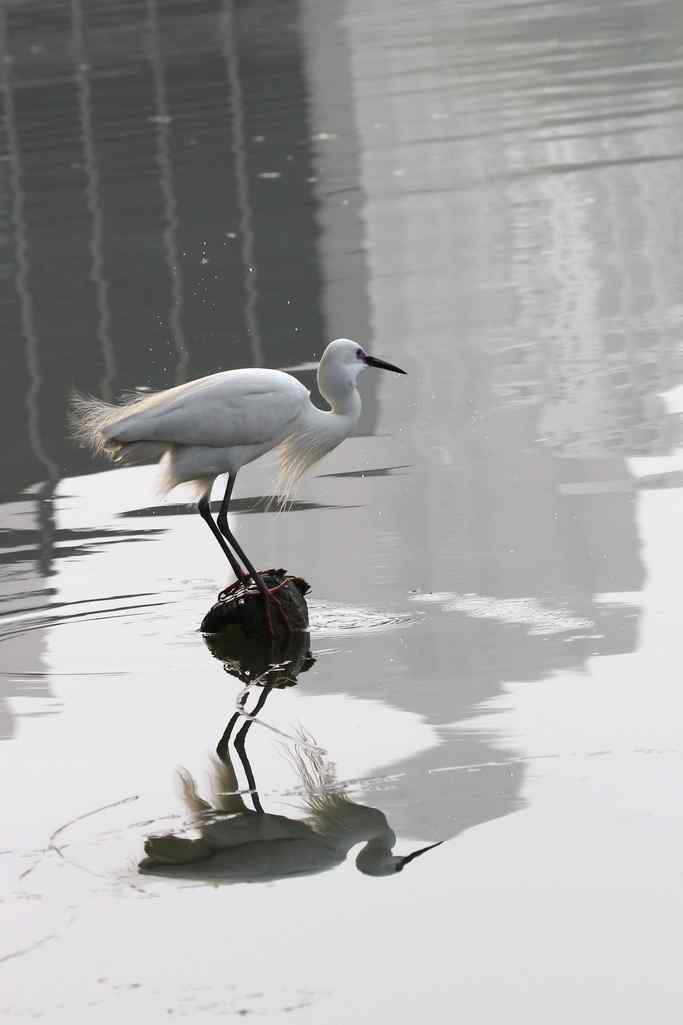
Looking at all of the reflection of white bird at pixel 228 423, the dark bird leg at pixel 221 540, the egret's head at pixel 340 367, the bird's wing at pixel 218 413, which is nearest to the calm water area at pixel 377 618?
the dark bird leg at pixel 221 540

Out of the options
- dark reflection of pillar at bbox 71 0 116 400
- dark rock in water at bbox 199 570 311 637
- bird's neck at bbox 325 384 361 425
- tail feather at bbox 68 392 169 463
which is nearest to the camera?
dark rock in water at bbox 199 570 311 637

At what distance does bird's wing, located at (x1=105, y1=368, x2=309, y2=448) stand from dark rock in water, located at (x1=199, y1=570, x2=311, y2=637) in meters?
0.52

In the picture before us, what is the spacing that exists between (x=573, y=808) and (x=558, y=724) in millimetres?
625

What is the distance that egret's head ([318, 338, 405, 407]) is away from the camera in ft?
23.7

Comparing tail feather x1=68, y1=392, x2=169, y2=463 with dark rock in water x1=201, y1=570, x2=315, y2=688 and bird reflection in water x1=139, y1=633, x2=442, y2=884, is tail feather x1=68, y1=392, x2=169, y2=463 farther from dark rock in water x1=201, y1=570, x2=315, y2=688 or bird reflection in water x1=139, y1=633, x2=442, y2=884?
bird reflection in water x1=139, y1=633, x2=442, y2=884

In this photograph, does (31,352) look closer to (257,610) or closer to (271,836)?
(257,610)

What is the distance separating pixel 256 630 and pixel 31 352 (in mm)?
6519

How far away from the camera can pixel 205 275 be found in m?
14.5

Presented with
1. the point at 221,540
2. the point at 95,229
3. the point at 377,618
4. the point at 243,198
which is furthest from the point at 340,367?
the point at 243,198

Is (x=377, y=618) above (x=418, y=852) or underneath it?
above

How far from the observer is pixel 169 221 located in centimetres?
1708

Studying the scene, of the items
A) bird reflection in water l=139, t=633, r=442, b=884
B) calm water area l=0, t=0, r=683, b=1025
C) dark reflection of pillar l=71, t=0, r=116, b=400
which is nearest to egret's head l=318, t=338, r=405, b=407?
calm water area l=0, t=0, r=683, b=1025

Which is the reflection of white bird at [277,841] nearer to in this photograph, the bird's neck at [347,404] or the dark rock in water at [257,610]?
the dark rock in water at [257,610]

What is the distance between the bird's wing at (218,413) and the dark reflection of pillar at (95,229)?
4249 mm
